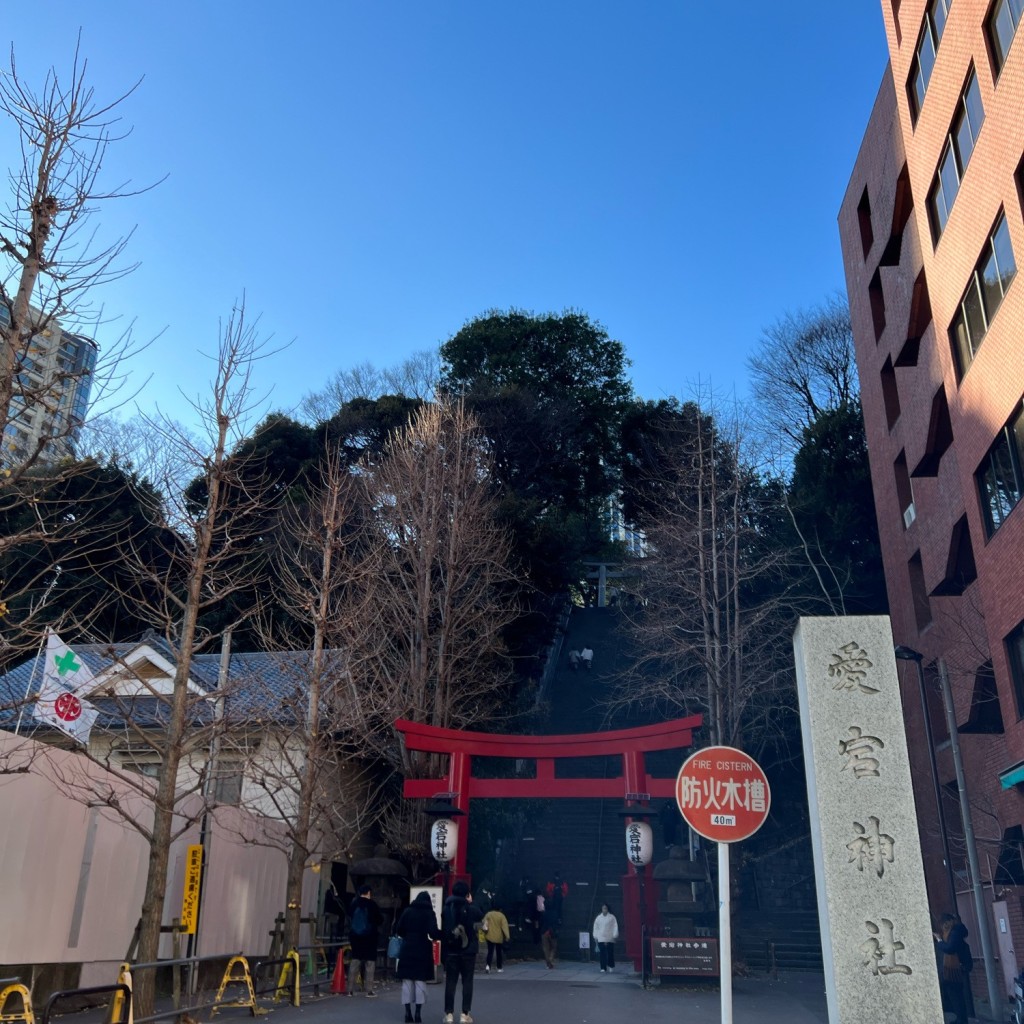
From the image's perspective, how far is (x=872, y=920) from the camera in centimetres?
818

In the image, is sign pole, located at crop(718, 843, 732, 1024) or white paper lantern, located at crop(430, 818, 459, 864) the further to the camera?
white paper lantern, located at crop(430, 818, 459, 864)

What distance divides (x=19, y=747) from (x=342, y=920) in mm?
9803

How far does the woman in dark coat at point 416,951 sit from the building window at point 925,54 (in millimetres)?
17719

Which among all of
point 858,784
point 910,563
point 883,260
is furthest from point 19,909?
point 883,260

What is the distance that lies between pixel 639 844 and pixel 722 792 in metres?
11.5

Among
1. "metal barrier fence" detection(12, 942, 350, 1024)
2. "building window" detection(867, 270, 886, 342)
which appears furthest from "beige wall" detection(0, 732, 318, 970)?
"building window" detection(867, 270, 886, 342)

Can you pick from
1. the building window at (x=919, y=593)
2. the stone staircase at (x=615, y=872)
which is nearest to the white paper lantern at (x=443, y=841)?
the stone staircase at (x=615, y=872)

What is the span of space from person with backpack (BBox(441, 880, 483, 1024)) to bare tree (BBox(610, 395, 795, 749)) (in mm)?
9584

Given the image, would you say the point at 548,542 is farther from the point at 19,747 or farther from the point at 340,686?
the point at 19,747

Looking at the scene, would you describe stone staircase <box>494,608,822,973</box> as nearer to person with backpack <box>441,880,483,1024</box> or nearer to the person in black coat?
the person in black coat

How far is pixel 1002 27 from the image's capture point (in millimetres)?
14922

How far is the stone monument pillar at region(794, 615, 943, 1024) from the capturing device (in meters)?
7.99

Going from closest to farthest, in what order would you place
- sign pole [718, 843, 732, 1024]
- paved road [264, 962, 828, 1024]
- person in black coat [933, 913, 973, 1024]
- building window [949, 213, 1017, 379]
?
sign pole [718, 843, 732, 1024], paved road [264, 962, 828, 1024], person in black coat [933, 913, 973, 1024], building window [949, 213, 1017, 379]

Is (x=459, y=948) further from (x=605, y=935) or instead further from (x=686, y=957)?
(x=605, y=935)
